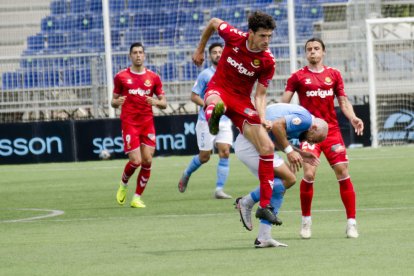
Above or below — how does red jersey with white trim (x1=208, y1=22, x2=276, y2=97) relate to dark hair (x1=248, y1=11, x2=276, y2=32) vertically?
below

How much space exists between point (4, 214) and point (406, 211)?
5441 mm

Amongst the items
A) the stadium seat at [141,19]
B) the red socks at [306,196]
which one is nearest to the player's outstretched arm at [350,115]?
the red socks at [306,196]

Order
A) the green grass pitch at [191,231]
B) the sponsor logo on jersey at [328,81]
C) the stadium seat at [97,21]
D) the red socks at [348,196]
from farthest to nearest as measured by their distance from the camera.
Answer: the stadium seat at [97,21] < the sponsor logo on jersey at [328,81] < the red socks at [348,196] < the green grass pitch at [191,231]

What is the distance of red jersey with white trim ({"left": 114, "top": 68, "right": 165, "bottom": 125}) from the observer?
16.7 metres

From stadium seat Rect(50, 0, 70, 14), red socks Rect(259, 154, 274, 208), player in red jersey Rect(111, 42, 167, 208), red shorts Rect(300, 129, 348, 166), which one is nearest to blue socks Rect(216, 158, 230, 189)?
player in red jersey Rect(111, 42, 167, 208)

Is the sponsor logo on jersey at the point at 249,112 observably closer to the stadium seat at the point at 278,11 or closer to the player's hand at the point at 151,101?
the player's hand at the point at 151,101

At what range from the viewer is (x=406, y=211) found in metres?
13.2

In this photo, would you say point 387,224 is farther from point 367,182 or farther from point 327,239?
point 367,182

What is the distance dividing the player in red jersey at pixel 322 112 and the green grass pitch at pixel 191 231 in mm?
403

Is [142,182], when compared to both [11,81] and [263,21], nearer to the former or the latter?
[263,21]

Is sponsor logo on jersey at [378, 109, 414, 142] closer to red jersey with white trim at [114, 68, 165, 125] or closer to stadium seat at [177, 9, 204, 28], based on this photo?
stadium seat at [177, 9, 204, 28]

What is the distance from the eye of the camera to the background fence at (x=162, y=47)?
1183 inches

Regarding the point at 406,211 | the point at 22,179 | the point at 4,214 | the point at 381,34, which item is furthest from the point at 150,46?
the point at 406,211

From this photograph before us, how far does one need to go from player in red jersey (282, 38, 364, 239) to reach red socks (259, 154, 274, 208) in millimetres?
970
